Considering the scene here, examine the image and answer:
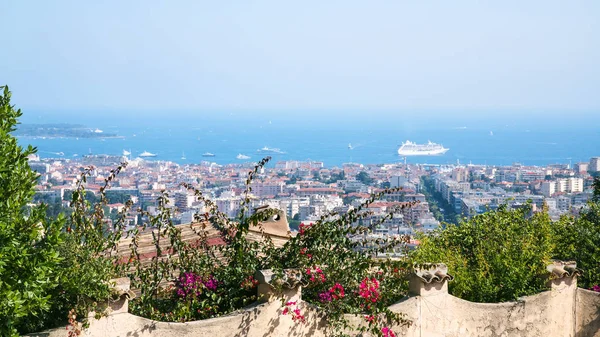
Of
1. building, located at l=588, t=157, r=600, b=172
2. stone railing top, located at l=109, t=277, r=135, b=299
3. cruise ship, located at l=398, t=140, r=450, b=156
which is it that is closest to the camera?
stone railing top, located at l=109, t=277, r=135, b=299

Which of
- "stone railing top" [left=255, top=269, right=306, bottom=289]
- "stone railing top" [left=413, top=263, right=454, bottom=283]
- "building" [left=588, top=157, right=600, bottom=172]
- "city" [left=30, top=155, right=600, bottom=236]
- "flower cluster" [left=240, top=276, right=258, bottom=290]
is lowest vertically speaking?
"city" [left=30, top=155, right=600, bottom=236]

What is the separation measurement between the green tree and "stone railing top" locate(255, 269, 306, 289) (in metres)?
1.24

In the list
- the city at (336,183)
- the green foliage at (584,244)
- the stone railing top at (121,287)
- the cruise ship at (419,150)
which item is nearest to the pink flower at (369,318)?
the stone railing top at (121,287)

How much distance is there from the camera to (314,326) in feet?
15.4

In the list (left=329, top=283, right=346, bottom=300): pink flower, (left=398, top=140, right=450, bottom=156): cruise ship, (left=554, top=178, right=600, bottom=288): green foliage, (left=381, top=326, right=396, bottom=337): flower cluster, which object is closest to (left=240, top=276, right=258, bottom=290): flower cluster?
(left=329, top=283, right=346, bottom=300): pink flower

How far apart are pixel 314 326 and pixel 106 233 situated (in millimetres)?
1483

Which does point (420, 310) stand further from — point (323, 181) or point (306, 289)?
point (323, 181)

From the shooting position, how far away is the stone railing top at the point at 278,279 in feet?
14.7

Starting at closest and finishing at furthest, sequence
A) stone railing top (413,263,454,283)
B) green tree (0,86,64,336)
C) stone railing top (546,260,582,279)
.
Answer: green tree (0,86,64,336) → stone railing top (413,263,454,283) → stone railing top (546,260,582,279)

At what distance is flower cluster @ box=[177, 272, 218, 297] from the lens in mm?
4508

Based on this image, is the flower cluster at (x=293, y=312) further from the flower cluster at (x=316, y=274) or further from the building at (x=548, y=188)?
the building at (x=548, y=188)

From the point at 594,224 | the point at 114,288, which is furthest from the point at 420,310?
the point at 594,224

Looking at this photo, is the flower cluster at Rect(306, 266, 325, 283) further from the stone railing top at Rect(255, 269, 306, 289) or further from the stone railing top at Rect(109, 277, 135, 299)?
the stone railing top at Rect(109, 277, 135, 299)

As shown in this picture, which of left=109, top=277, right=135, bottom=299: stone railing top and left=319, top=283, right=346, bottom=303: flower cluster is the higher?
left=109, top=277, right=135, bottom=299: stone railing top
